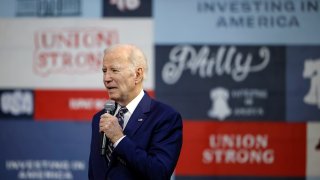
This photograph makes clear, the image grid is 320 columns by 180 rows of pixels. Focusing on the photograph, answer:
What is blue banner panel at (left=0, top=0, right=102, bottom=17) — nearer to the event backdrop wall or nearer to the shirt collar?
the event backdrop wall

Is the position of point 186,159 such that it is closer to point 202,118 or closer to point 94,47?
point 202,118

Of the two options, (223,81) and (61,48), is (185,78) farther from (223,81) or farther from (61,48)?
(61,48)

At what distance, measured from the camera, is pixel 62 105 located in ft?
14.9

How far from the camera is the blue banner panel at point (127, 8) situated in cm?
452

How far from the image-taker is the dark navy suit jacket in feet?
7.10

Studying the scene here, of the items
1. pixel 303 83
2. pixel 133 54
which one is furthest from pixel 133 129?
pixel 303 83

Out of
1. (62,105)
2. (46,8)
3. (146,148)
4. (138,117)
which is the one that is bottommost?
(62,105)

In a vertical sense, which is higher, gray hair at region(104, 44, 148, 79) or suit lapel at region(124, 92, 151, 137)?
gray hair at region(104, 44, 148, 79)

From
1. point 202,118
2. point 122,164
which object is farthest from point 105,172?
point 202,118

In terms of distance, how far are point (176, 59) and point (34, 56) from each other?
3.42ft

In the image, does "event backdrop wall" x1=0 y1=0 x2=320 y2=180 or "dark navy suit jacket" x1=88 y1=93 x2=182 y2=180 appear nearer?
"dark navy suit jacket" x1=88 y1=93 x2=182 y2=180

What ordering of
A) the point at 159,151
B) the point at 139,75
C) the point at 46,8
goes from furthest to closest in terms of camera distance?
1. the point at 46,8
2. the point at 139,75
3. the point at 159,151

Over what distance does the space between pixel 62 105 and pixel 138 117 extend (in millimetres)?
2322

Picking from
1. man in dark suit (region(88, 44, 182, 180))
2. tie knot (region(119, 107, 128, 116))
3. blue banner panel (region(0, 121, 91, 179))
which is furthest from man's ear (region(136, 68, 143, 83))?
blue banner panel (region(0, 121, 91, 179))
